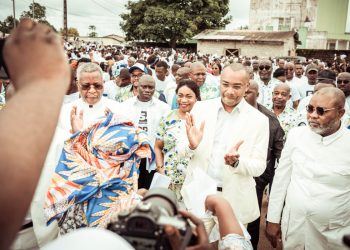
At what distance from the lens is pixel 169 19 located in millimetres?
38938

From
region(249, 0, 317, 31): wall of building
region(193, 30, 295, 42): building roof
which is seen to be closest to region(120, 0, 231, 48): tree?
region(193, 30, 295, 42): building roof

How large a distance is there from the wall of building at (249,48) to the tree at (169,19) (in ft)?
10.2

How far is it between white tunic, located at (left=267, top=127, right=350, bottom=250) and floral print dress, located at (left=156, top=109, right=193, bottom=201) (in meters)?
1.05

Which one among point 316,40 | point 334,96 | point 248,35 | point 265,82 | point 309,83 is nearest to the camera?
point 334,96

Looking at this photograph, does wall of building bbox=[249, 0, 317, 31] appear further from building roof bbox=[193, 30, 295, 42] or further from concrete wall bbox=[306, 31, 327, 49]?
building roof bbox=[193, 30, 295, 42]

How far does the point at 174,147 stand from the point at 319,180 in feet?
5.32

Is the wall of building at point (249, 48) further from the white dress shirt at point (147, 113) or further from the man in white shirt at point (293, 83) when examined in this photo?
the white dress shirt at point (147, 113)

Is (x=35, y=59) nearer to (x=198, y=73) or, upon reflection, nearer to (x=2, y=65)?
(x=2, y=65)

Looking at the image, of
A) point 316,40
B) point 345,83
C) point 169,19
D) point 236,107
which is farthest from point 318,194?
point 316,40

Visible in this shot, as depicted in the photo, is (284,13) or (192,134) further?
(284,13)

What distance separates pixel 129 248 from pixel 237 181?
231cm

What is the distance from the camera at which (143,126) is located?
4.72 metres

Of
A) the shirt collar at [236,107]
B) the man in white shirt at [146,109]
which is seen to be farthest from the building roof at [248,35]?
the shirt collar at [236,107]

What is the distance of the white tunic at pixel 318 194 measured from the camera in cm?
280
